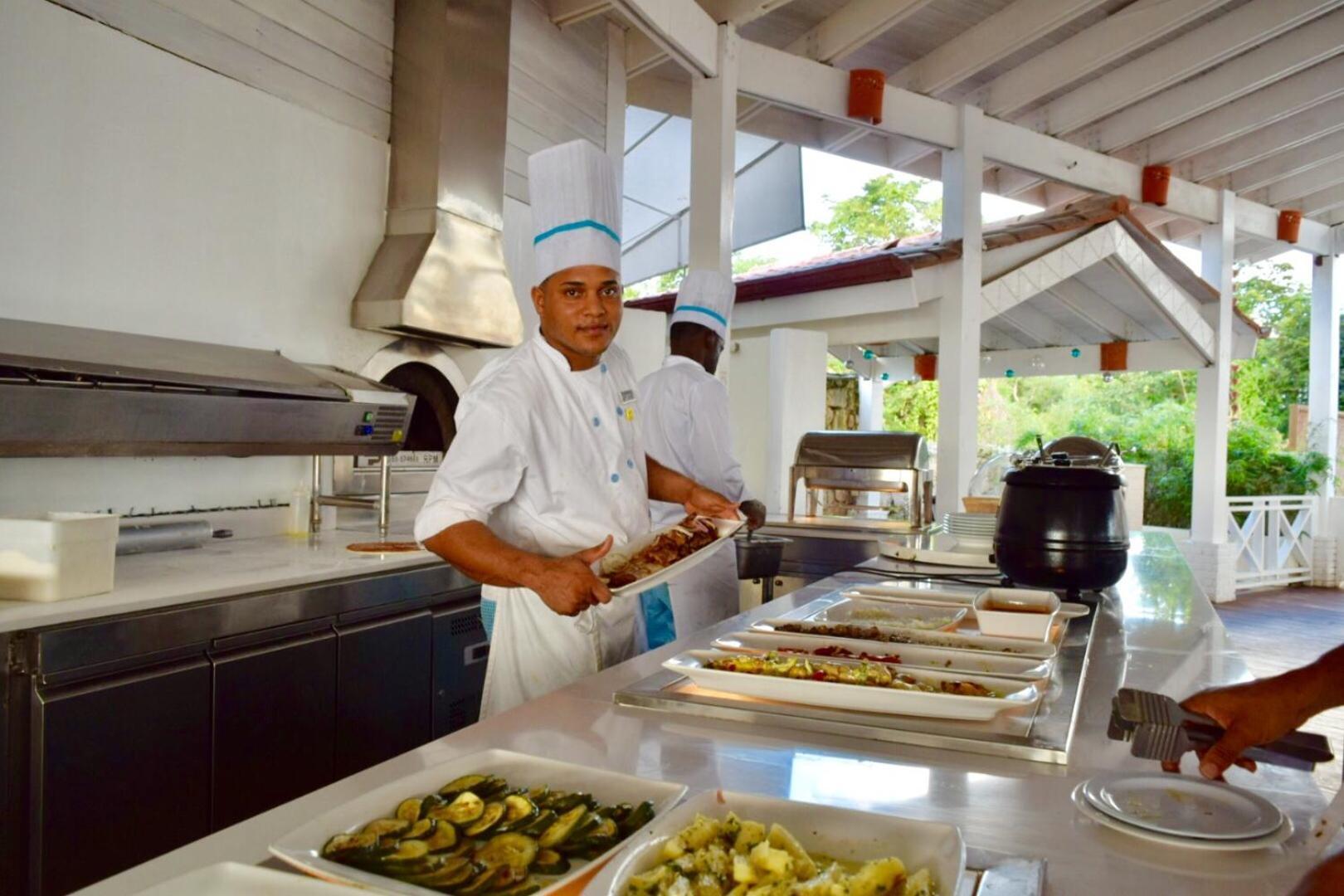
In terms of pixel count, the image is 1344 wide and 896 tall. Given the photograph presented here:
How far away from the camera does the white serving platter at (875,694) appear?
1294mm

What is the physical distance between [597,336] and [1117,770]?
1.34 meters

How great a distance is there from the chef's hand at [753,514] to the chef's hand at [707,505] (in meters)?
0.76

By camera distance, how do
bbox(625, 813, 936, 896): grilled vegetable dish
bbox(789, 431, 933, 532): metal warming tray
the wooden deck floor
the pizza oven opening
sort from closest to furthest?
bbox(625, 813, 936, 896): grilled vegetable dish
the pizza oven opening
bbox(789, 431, 933, 532): metal warming tray
the wooden deck floor

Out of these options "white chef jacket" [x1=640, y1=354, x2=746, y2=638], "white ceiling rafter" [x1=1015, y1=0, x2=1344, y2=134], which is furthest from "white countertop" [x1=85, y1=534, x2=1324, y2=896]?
"white ceiling rafter" [x1=1015, y1=0, x2=1344, y2=134]

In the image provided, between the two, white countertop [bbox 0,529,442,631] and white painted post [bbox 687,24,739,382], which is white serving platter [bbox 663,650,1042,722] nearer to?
white countertop [bbox 0,529,442,631]

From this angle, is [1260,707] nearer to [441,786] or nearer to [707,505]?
[441,786]

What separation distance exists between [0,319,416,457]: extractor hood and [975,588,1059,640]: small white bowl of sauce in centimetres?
250

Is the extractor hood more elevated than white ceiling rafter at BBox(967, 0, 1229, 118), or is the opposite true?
white ceiling rafter at BBox(967, 0, 1229, 118)

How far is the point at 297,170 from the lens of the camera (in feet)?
13.0

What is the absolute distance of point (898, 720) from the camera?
1.33 m

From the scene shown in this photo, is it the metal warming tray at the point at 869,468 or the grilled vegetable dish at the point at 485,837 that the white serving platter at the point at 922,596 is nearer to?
the grilled vegetable dish at the point at 485,837

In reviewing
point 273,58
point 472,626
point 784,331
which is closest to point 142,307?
point 273,58

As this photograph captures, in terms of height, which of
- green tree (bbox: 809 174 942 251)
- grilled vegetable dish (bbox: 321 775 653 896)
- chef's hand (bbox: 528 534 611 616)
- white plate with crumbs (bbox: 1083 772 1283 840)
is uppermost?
green tree (bbox: 809 174 942 251)

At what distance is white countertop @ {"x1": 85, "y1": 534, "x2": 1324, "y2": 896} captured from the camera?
0.90 m
